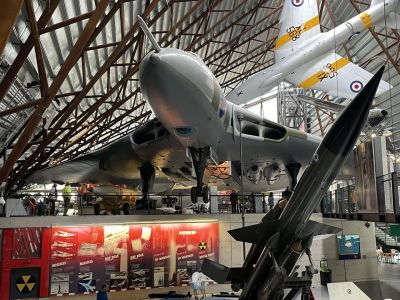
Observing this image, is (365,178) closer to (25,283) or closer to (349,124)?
(349,124)

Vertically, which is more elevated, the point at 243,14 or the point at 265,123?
the point at 243,14

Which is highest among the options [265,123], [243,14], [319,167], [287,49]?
[243,14]

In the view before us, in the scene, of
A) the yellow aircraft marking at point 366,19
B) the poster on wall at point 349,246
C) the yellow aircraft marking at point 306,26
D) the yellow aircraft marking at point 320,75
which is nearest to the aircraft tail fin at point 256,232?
the poster on wall at point 349,246

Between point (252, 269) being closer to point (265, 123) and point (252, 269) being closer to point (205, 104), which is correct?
point (205, 104)

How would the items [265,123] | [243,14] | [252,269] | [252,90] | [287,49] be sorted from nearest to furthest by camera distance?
[252,269] < [265,123] < [252,90] < [287,49] < [243,14]

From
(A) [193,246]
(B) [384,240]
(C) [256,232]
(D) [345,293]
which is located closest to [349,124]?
(C) [256,232]

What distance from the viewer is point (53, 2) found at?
7543 millimetres

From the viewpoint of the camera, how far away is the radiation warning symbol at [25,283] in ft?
35.0

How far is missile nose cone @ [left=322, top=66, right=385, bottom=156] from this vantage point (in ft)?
15.3

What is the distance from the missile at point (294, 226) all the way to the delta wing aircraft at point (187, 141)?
222 cm

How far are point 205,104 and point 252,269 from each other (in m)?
3.20

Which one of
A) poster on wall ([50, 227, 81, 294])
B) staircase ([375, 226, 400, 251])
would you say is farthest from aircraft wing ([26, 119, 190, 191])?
staircase ([375, 226, 400, 251])

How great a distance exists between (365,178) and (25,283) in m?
9.44

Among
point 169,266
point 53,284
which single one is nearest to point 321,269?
point 169,266
